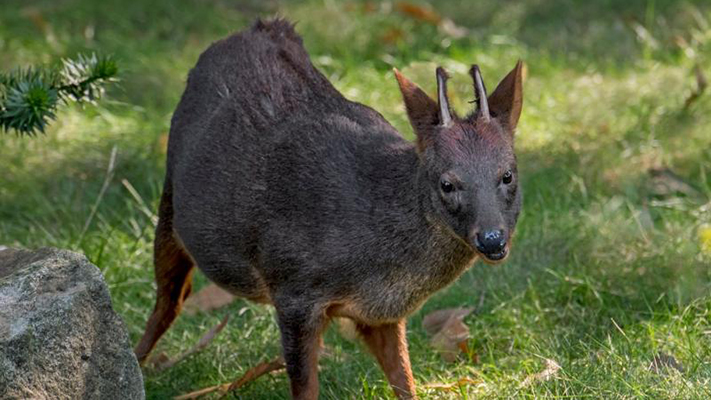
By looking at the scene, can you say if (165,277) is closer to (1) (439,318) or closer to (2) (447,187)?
(1) (439,318)

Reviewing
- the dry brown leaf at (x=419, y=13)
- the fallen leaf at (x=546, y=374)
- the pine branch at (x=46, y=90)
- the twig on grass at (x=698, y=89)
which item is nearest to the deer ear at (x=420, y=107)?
the fallen leaf at (x=546, y=374)

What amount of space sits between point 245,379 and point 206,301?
932mm

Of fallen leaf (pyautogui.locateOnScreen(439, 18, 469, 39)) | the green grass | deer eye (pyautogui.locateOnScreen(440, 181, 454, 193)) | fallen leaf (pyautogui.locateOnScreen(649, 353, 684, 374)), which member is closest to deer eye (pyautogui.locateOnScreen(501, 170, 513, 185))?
deer eye (pyautogui.locateOnScreen(440, 181, 454, 193))

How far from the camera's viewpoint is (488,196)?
414 cm

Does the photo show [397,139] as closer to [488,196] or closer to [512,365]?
[488,196]

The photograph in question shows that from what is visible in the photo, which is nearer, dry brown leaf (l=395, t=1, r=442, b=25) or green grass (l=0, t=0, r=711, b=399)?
green grass (l=0, t=0, r=711, b=399)

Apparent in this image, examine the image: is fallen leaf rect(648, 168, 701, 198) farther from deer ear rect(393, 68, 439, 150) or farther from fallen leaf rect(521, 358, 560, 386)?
deer ear rect(393, 68, 439, 150)

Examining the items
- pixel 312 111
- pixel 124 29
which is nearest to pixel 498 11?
pixel 124 29

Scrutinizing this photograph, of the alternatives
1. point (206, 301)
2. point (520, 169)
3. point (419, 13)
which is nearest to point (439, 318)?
point (206, 301)

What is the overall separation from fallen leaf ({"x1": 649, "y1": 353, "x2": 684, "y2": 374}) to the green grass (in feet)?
0.17

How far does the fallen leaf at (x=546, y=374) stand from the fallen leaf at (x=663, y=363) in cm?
34

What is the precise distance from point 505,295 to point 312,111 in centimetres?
133

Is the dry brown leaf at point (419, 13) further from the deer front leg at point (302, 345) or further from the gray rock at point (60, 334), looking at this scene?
the gray rock at point (60, 334)

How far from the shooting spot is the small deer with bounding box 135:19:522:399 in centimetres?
430
